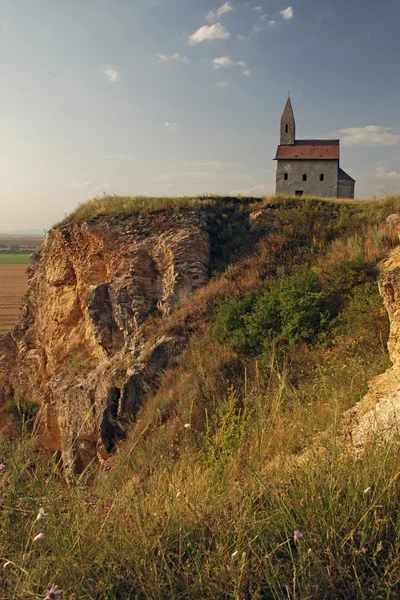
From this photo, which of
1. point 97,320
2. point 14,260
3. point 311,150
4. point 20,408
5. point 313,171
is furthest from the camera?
point 14,260

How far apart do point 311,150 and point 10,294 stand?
35.1 m

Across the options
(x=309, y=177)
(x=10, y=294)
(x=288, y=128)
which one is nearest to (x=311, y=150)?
(x=309, y=177)

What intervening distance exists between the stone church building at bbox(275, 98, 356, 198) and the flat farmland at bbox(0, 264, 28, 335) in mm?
22693

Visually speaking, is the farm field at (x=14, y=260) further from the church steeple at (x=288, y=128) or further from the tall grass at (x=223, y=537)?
the tall grass at (x=223, y=537)

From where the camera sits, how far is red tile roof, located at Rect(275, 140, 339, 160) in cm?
2987

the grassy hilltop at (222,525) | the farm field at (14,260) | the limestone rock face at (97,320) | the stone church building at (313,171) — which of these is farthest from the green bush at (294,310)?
the farm field at (14,260)

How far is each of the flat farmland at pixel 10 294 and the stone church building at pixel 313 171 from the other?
22.7 metres

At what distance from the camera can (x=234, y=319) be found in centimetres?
836

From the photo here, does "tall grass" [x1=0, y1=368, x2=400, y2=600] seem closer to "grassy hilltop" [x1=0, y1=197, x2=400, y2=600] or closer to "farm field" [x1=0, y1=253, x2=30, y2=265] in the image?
"grassy hilltop" [x1=0, y1=197, x2=400, y2=600]

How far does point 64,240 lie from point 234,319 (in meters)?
8.01

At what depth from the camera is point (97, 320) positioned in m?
11.5

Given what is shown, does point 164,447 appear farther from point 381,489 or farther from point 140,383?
point 381,489

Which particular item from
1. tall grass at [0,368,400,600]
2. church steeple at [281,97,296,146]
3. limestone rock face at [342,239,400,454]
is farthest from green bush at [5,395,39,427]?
church steeple at [281,97,296,146]

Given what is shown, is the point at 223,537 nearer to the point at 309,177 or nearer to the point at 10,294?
the point at 309,177
